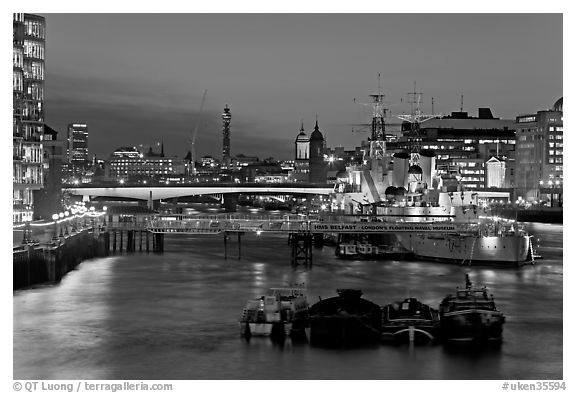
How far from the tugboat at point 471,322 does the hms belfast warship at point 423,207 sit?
22.4m

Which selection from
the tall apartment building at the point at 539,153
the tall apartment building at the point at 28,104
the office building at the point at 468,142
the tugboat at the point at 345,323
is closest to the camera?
the tugboat at the point at 345,323

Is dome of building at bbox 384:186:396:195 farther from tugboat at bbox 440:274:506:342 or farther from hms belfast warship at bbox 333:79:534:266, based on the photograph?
tugboat at bbox 440:274:506:342

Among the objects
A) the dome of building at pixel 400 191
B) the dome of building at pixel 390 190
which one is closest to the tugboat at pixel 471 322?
the dome of building at pixel 400 191

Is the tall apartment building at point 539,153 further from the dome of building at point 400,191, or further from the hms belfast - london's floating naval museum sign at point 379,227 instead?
the hms belfast - london's floating naval museum sign at point 379,227

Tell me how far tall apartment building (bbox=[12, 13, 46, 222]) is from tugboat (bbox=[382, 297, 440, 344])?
27.0 meters

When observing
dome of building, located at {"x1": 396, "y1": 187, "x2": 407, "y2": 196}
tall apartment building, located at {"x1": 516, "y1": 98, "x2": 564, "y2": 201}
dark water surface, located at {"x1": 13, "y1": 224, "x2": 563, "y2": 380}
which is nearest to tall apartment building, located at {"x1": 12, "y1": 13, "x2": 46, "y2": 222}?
dark water surface, located at {"x1": 13, "y1": 224, "x2": 563, "y2": 380}

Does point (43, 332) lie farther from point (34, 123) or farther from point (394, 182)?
point (394, 182)

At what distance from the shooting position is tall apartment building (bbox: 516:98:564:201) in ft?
422

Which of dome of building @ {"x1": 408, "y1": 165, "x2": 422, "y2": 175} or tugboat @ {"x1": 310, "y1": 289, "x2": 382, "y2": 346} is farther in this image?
dome of building @ {"x1": 408, "y1": 165, "x2": 422, "y2": 175}

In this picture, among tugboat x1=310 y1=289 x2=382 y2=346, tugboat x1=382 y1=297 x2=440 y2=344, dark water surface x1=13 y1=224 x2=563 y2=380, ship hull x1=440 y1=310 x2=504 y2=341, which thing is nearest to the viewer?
dark water surface x1=13 y1=224 x2=563 y2=380

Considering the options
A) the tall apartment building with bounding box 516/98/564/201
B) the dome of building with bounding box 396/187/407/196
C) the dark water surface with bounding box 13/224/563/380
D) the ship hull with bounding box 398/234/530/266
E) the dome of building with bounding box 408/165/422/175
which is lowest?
the dark water surface with bounding box 13/224/563/380

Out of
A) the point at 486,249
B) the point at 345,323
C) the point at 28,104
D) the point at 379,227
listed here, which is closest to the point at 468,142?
the point at 379,227

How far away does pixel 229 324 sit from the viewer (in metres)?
29.5

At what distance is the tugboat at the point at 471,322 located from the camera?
26.3 m
